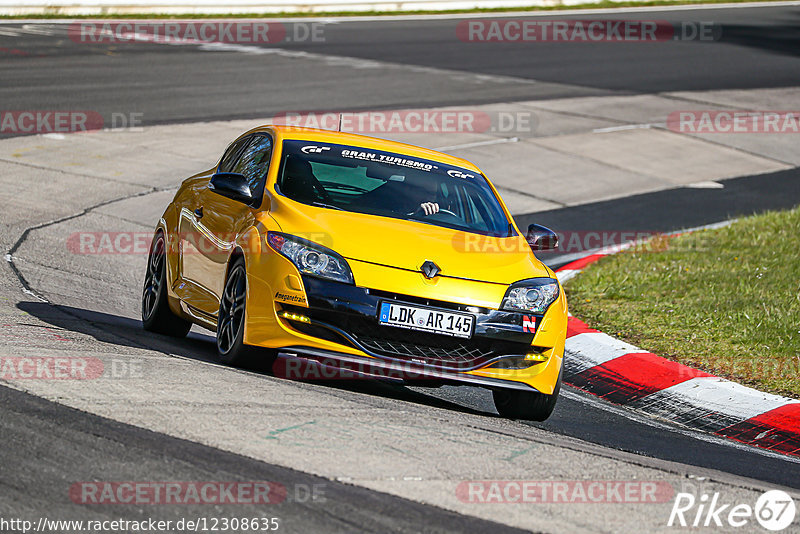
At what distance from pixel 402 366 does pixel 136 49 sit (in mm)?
20660

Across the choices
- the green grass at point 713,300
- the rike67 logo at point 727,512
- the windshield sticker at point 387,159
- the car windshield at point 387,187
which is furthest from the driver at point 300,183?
the rike67 logo at point 727,512

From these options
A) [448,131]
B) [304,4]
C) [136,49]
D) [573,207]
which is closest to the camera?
[573,207]

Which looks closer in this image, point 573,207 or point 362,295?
point 362,295

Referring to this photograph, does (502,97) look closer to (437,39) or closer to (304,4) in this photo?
(437,39)

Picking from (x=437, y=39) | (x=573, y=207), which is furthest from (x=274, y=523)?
(x=437, y=39)

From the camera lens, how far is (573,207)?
15695 mm

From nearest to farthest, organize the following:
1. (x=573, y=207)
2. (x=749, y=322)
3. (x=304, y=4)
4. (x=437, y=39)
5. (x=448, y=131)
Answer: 1. (x=749, y=322)
2. (x=573, y=207)
3. (x=448, y=131)
4. (x=437, y=39)
5. (x=304, y=4)

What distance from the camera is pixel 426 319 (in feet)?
22.0

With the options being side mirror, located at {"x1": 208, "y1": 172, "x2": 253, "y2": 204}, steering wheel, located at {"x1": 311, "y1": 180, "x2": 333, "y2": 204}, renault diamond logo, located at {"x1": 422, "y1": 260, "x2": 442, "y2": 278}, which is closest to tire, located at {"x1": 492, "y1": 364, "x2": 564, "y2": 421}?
renault diamond logo, located at {"x1": 422, "y1": 260, "x2": 442, "y2": 278}

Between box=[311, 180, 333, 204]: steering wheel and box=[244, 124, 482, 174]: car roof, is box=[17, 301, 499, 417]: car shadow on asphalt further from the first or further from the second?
box=[244, 124, 482, 174]: car roof

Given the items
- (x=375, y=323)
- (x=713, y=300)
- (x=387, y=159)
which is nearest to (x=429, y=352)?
(x=375, y=323)

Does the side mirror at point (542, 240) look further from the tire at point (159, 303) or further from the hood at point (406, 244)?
the tire at point (159, 303)

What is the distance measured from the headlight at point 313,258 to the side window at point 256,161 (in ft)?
2.93

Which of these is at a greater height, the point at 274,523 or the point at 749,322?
the point at 274,523
